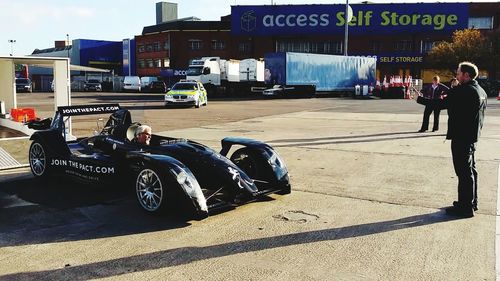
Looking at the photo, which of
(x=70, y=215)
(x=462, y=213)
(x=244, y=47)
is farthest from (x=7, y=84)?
(x=244, y=47)

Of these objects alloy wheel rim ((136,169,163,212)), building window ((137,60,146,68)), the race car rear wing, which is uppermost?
building window ((137,60,146,68))

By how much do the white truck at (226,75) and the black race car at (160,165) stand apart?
33700 millimetres

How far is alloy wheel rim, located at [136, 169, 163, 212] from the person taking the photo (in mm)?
5758

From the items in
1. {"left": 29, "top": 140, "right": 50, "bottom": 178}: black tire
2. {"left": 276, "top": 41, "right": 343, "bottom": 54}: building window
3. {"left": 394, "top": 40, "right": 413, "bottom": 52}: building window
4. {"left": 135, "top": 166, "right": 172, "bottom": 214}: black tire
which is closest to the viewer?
{"left": 135, "top": 166, "right": 172, "bottom": 214}: black tire

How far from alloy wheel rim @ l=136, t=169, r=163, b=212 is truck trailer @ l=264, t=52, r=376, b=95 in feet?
102

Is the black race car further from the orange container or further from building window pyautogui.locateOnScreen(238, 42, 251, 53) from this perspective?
building window pyautogui.locateOnScreen(238, 42, 251, 53)

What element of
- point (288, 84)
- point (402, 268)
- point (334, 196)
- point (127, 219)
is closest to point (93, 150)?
point (127, 219)

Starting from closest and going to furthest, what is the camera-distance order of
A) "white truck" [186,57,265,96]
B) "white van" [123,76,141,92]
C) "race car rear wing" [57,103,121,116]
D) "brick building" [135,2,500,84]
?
"race car rear wing" [57,103,121,116], "white truck" [186,57,265,96], "brick building" [135,2,500,84], "white van" [123,76,141,92]

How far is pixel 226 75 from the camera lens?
142 feet

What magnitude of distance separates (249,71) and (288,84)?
688cm

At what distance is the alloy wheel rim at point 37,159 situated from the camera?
7.77 m

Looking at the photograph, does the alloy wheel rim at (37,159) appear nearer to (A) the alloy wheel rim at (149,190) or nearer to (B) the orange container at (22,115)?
(A) the alloy wheel rim at (149,190)

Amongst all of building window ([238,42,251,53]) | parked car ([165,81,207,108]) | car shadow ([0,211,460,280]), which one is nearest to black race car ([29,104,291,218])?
car shadow ([0,211,460,280])

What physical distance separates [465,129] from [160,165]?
373 centimetres
